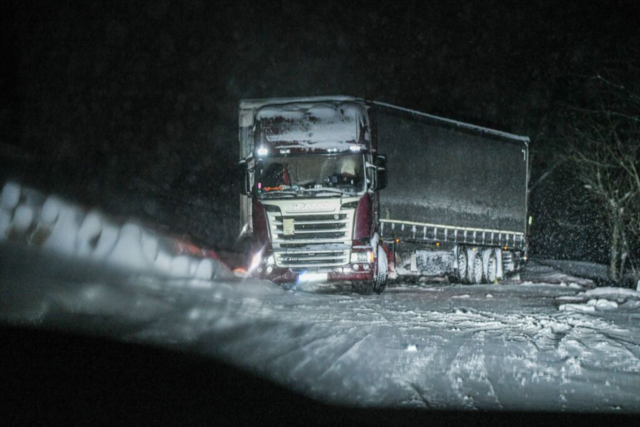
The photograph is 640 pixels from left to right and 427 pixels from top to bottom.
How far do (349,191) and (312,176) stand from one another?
809mm

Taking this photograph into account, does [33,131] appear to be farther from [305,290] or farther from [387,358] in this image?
[387,358]

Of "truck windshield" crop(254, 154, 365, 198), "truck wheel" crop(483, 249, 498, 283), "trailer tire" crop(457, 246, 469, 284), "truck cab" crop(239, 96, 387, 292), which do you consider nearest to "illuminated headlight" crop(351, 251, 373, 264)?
"truck cab" crop(239, 96, 387, 292)

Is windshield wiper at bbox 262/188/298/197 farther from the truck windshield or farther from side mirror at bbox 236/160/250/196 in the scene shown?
side mirror at bbox 236/160/250/196

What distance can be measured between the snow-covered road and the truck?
2.10 m

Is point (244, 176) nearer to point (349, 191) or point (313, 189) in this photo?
point (313, 189)

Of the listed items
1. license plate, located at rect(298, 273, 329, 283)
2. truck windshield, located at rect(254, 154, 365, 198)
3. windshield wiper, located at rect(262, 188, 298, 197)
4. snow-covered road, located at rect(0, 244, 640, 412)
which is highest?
truck windshield, located at rect(254, 154, 365, 198)

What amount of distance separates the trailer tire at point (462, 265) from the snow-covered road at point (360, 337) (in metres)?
8.16

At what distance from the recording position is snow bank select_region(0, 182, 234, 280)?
37.1 ft

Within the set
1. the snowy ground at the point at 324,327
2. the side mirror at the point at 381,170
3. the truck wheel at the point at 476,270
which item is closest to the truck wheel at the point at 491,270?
the truck wheel at the point at 476,270

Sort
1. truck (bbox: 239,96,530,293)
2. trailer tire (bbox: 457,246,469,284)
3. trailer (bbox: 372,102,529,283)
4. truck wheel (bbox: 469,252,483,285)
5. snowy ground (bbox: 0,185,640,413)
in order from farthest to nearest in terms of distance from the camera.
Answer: truck wheel (bbox: 469,252,483,285), trailer tire (bbox: 457,246,469,284), trailer (bbox: 372,102,529,283), truck (bbox: 239,96,530,293), snowy ground (bbox: 0,185,640,413)

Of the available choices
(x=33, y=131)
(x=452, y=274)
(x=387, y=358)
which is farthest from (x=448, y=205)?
(x=387, y=358)

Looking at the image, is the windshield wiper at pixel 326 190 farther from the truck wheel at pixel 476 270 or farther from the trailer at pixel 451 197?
the truck wheel at pixel 476 270

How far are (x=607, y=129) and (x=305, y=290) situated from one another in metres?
16.6

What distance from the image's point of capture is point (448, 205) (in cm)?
2114
